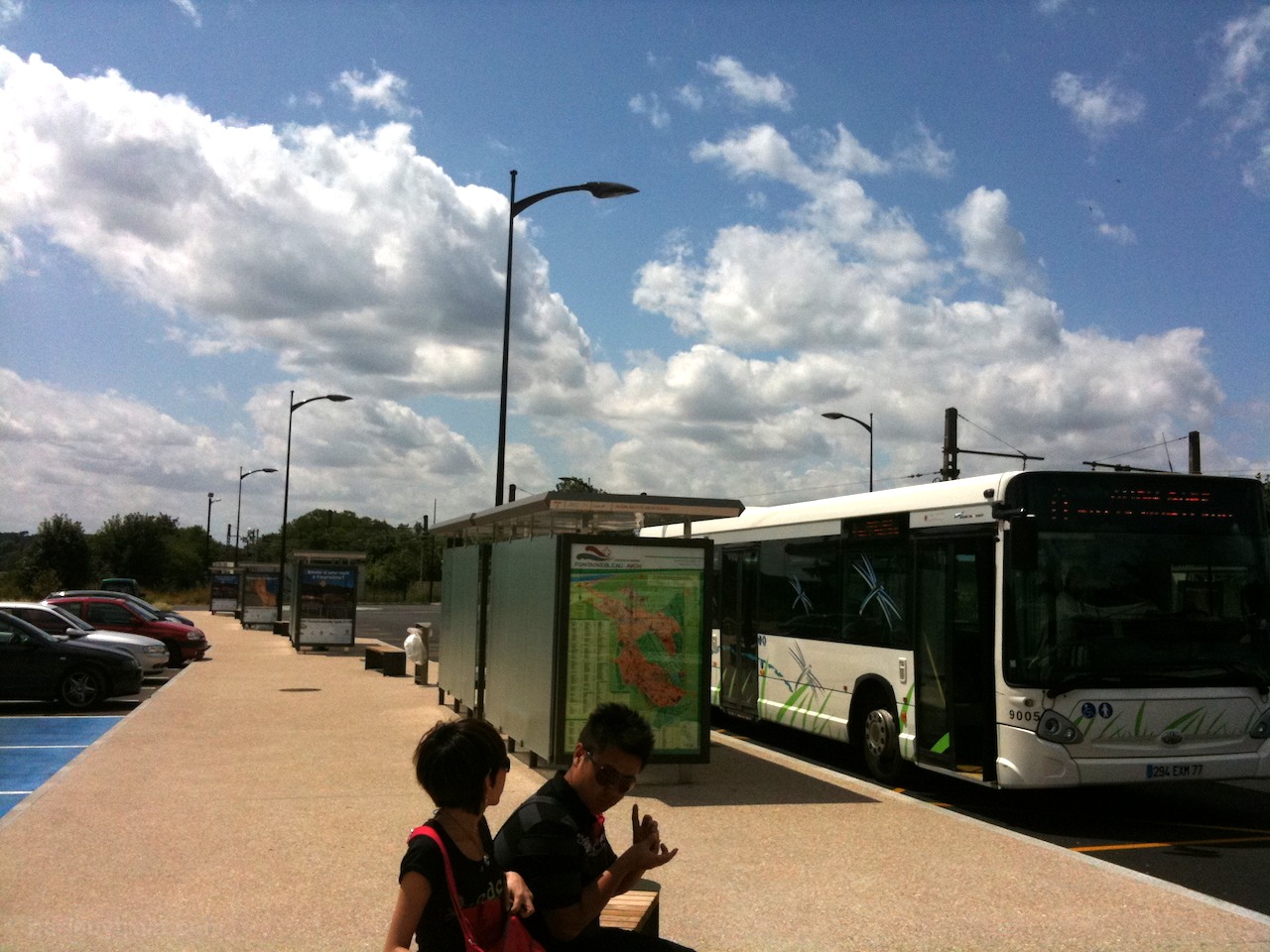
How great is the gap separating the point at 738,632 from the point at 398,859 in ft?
27.7

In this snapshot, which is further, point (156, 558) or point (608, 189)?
point (156, 558)

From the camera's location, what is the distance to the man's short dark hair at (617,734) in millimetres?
3750

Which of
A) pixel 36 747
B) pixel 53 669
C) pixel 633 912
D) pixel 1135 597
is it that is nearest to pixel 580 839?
pixel 633 912

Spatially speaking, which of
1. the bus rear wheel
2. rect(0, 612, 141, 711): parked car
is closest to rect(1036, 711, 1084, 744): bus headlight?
the bus rear wheel

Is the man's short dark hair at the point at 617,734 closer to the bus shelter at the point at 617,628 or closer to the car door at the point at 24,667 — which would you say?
the bus shelter at the point at 617,628

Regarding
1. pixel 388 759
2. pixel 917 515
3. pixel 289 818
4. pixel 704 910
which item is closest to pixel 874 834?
pixel 704 910

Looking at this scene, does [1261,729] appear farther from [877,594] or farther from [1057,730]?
[877,594]

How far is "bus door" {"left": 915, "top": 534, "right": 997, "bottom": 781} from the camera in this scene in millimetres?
10344

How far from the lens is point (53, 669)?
706 inches

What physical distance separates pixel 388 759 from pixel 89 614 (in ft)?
55.4

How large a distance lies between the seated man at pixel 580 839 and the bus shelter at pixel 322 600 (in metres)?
27.7

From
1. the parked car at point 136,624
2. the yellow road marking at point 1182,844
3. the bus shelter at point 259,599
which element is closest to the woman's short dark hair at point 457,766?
the yellow road marking at point 1182,844

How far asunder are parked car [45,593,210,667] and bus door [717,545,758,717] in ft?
47.9

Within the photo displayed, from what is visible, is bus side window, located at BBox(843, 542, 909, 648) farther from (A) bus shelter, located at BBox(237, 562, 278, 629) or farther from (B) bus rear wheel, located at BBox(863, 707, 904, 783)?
(A) bus shelter, located at BBox(237, 562, 278, 629)
